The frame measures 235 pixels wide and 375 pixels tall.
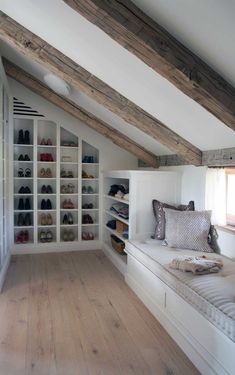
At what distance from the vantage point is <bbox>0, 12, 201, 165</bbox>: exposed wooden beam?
2.67 m

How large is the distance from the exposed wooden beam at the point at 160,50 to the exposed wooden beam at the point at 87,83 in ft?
3.43

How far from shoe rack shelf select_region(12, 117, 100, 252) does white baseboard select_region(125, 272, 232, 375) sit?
7.30ft

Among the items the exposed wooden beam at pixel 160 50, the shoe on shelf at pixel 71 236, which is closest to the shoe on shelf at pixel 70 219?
the shoe on shelf at pixel 71 236

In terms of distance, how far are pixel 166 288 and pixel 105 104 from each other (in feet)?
6.00

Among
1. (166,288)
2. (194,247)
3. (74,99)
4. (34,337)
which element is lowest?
(34,337)

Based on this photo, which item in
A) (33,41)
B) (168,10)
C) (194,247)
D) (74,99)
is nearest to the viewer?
(168,10)

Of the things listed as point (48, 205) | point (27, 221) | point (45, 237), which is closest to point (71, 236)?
point (45, 237)

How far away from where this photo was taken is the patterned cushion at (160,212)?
333cm

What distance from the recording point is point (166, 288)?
2389mm

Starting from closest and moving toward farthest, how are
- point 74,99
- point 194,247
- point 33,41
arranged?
point 33,41, point 194,247, point 74,99

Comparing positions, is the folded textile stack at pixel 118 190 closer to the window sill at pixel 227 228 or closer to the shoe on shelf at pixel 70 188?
the shoe on shelf at pixel 70 188

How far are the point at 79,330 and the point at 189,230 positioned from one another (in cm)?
141

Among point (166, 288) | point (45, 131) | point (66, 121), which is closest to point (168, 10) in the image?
point (166, 288)

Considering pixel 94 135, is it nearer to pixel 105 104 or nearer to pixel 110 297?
pixel 105 104
